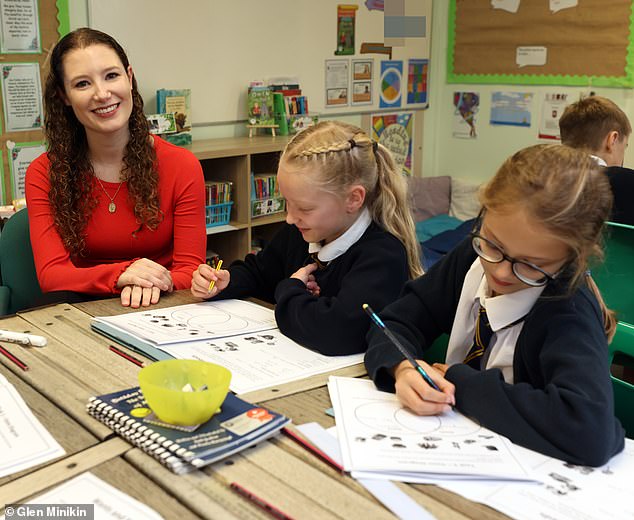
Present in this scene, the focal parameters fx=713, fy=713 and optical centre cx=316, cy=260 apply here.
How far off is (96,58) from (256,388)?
4.06 feet

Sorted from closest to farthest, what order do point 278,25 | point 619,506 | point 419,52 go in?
1. point 619,506
2. point 278,25
3. point 419,52

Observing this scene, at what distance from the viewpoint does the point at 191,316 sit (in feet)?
Result: 5.19

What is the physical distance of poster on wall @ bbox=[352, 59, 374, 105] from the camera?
426cm

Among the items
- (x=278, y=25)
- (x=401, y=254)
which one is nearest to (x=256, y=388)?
(x=401, y=254)

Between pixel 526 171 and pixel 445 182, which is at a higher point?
pixel 526 171

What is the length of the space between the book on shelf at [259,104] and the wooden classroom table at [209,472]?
262 centimetres

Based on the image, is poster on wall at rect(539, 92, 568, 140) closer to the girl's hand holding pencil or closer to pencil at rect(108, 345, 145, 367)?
the girl's hand holding pencil

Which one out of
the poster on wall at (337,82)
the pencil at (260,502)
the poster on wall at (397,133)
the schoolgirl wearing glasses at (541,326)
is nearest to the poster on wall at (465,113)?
the poster on wall at (397,133)

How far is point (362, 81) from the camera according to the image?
4312 mm

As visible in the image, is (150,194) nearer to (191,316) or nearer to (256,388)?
(191,316)

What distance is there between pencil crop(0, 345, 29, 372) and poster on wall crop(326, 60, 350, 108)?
10.1ft

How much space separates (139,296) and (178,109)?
6.21 ft

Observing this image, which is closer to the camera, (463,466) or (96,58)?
(463,466)

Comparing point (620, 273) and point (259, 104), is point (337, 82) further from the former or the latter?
point (620, 273)
